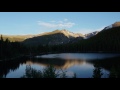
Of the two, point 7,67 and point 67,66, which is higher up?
point 7,67

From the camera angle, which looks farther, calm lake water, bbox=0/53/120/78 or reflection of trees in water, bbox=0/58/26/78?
reflection of trees in water, bbox=0/58/26/78

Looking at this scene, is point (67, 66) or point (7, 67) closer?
point (67, 66)

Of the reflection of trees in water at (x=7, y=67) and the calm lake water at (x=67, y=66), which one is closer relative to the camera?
the calm lake water at (x=67, y=66)
